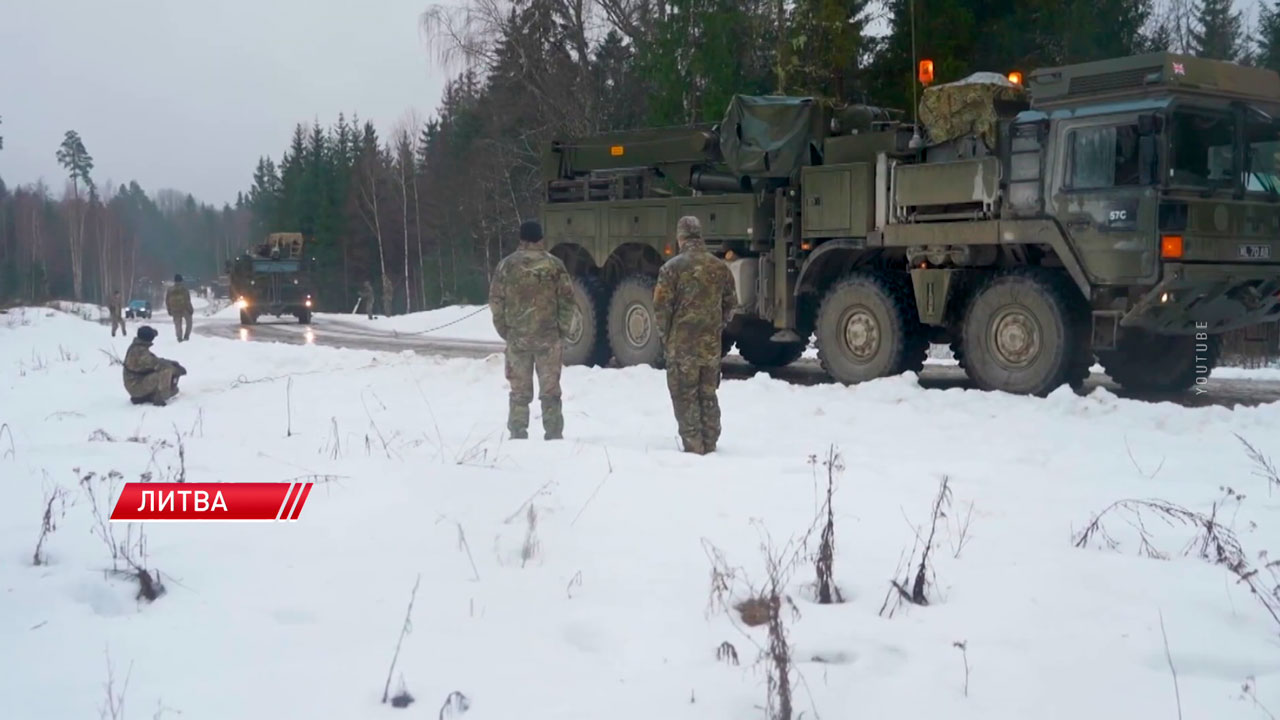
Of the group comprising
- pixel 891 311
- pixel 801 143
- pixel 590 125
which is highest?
pixel 590 125

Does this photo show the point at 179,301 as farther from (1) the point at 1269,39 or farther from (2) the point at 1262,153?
(1) the point at 1269,39

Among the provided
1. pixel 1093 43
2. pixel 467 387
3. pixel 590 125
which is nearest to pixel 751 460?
pixel 467 387

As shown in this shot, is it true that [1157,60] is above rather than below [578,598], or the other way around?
above

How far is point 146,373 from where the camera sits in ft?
45.1

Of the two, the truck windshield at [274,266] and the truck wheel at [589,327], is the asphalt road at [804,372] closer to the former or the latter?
the truck wheel at [589,327]

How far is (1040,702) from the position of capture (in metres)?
4.03

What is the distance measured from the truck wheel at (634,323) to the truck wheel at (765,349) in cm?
133

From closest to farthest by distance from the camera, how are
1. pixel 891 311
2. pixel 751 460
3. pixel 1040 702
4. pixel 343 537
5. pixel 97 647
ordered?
pixel 1040 702, pixel 97 647, pixel 343 537, pixel 751 460, pixel 891 311

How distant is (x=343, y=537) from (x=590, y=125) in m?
26.7

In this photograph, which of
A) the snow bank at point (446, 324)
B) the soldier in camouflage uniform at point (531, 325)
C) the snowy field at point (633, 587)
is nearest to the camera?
the snowy field at point (633, 587)

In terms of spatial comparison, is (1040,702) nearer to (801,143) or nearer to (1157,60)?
(1157,60)

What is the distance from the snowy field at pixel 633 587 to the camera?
410 centimetres

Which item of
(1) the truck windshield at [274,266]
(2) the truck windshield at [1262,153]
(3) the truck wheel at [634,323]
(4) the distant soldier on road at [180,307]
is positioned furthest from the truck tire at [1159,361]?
(1) the truck windshield at [274,266]
